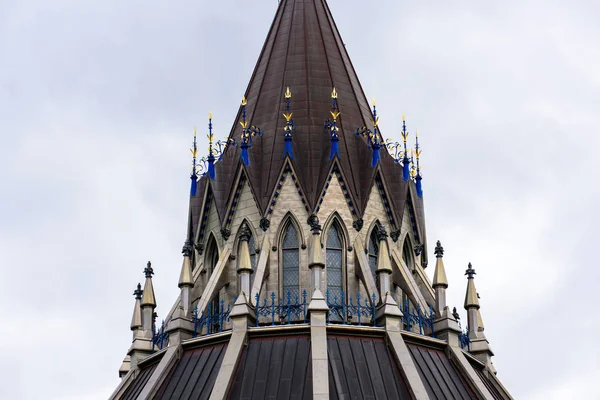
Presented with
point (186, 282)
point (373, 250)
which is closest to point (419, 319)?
point (373, 250)

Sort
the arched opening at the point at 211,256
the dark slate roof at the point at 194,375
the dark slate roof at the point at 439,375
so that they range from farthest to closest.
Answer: the arched opening at the point at 211,256 < the dark slate roof at the point at 439,375 < the dark slate roof at the point at 194,375

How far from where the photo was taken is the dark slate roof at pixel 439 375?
3866 centimetres

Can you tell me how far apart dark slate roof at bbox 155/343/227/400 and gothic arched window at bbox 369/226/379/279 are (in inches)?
264

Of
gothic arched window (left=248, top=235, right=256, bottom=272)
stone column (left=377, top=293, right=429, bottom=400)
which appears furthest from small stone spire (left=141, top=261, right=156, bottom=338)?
stone column (left=377, top=293, right=429, bottom=400)

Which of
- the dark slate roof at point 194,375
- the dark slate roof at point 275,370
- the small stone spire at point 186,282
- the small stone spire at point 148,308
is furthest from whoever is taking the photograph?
the small stone spire at point 148,308

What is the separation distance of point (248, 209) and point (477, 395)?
33.9ft

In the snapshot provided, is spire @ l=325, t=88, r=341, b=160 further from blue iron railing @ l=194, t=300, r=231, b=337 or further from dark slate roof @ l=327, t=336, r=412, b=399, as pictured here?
dark slate roof @ l=327, t=336, r=412, b=399

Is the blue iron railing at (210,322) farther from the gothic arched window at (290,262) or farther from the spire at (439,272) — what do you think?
the spire at (439,272)

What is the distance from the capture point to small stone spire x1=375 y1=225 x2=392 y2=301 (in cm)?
4094

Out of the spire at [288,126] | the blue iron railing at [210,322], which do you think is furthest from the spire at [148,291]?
the spire at [288,126]

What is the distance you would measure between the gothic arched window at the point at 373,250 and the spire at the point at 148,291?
287 inches

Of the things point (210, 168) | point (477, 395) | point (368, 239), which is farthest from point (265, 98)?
point (477, 395)

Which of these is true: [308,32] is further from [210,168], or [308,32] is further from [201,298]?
[201,298]

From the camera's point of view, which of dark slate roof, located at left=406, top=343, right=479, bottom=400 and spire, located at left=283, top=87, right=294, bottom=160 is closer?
dark slate roof, located at left=406, top=343, right=479, bottom=400
